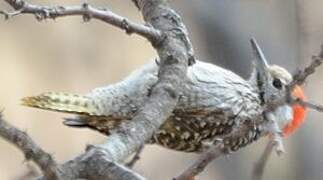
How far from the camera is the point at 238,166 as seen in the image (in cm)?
336

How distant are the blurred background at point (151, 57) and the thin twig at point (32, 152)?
201 centimetres

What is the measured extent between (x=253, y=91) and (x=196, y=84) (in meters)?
0.22

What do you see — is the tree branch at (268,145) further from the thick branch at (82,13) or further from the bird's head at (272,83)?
the bird's head at (272,83)

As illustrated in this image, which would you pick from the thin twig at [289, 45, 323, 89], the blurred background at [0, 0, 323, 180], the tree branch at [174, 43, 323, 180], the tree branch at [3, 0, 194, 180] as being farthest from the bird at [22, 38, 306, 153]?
the blurred background at [0, 0, 323, 180]

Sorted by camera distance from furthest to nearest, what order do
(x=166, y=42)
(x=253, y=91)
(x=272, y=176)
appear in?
(x=272, y=176) → (x=253, y=91) → (x=166, y=42)

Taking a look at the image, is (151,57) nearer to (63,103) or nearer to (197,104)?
(197,104)

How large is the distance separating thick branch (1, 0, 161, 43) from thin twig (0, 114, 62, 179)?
0.91 ft

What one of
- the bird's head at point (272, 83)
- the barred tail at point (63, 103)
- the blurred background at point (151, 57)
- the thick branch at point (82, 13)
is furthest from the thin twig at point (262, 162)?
the blurred background at point (151, 57)

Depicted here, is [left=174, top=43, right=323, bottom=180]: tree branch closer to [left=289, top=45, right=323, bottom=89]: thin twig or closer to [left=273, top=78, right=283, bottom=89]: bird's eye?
[left=289, top=45, right=323, bottom=89]: thin twig

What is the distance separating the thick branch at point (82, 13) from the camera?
1.26 m

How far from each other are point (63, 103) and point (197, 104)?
0.35 meters

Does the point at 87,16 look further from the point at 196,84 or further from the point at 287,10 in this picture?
the point at 287,10

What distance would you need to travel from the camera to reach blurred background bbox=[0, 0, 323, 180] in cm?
322

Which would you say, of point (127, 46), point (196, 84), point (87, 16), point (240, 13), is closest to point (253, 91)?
point (196, 84)
